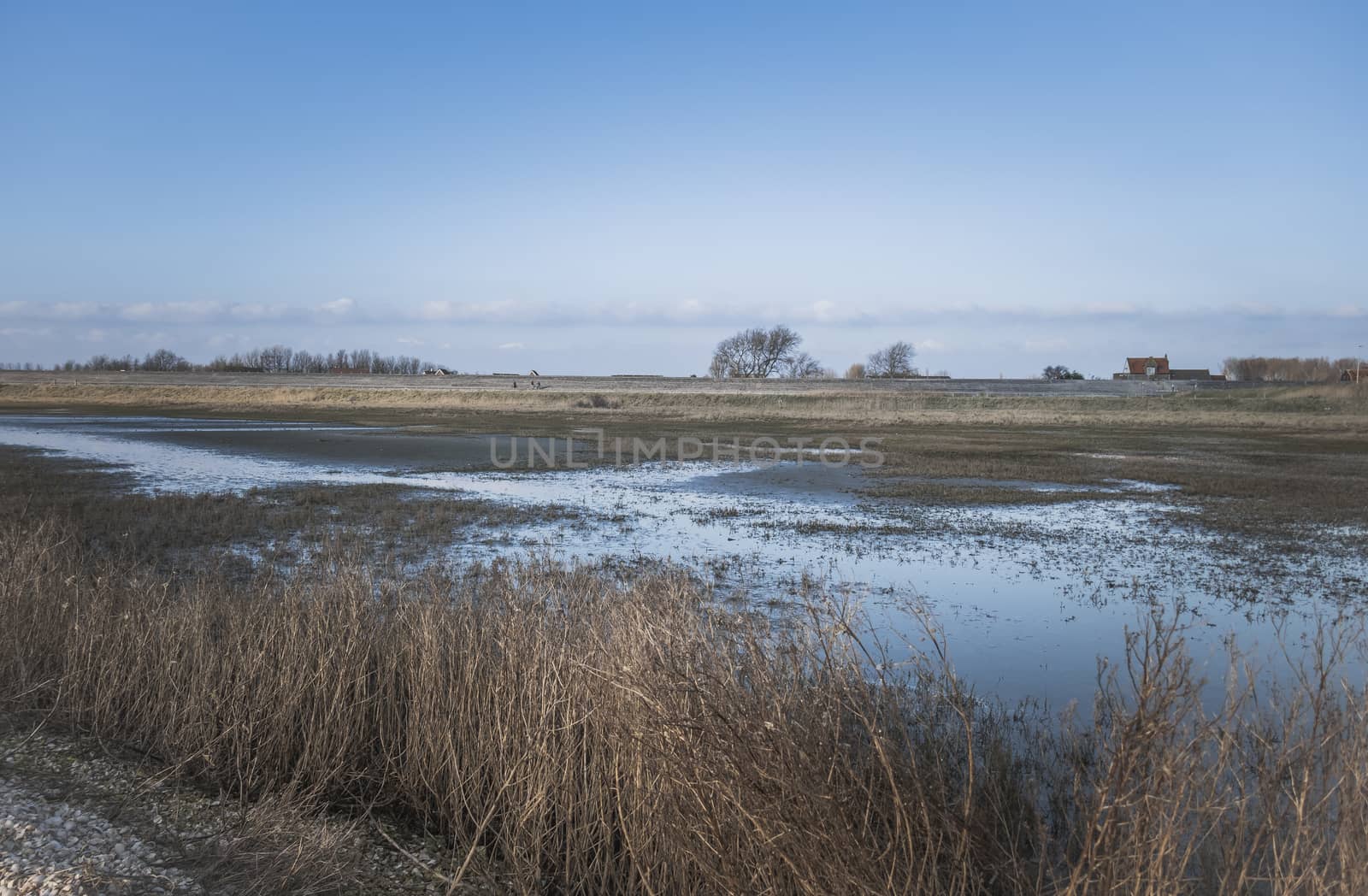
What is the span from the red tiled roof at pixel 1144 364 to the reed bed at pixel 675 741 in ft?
426

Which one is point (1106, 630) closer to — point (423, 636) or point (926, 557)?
point (926, 557)

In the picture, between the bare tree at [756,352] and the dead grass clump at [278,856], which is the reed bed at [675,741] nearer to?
the dead grass clump at [278,856]

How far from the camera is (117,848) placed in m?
4.96

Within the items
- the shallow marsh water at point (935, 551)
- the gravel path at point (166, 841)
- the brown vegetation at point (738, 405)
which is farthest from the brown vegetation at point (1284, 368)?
the gravel path at point (166, 841)

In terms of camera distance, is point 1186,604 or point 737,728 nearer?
point 737,728

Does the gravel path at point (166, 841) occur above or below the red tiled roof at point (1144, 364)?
below

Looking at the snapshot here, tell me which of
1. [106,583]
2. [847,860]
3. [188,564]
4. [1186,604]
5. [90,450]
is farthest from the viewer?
[90,450]

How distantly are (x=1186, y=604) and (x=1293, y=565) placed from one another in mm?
3913

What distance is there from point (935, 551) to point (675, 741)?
12.2 meters

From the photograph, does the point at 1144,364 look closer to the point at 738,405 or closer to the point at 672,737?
the point at 738,405

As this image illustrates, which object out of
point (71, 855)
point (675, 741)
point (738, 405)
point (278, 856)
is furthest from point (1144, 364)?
point (71, 855)

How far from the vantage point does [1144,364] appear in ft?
428

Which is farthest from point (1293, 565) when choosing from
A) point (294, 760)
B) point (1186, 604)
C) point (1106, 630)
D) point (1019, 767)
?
point (294, 760)

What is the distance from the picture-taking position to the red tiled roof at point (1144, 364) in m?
124
